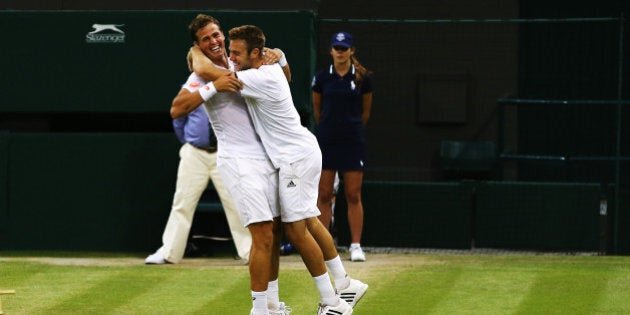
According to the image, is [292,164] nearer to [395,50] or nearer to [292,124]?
[292,124]

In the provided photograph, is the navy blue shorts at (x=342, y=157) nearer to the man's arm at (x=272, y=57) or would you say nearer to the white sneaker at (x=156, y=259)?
the white sneaker at (x=156, y=259)

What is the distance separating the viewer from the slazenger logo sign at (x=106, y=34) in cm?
1271

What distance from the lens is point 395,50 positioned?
55.4 feet

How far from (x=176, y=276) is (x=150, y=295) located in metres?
0.97

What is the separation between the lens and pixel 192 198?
476 inches

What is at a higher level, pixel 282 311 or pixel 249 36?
pixel 249 36

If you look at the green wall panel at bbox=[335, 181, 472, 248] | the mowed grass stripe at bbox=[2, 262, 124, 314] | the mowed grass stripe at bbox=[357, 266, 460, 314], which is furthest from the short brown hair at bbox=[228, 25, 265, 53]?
the green wall panel at bbox=[335, 181, 472, 248]

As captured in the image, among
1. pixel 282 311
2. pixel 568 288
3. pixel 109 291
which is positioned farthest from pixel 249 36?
pixel 568 288

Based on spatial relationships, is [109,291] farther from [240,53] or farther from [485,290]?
[485,290]

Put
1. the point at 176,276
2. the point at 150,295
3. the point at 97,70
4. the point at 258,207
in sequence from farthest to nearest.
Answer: the point at 97,70 → the point at 176,276 → the point at 150,295 → the point at 258,207

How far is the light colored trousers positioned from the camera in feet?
39.4

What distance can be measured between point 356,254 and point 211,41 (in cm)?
349

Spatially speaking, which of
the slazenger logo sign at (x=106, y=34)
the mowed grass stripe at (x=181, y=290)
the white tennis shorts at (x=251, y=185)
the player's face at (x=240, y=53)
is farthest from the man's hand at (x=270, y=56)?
the slazenger logo sign at (x=106, y=34)

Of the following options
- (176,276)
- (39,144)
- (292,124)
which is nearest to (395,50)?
(39,144)
